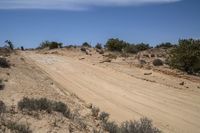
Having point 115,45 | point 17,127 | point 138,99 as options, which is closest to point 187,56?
point 138,99

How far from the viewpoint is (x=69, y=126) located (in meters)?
11.6

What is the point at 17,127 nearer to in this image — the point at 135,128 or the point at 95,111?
the point at 135,128

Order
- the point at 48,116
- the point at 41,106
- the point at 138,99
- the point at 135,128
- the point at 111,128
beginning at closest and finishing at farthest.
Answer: the point at 135,128 → the point at 111,128 → the point at 48,116 → the point at 41,106 → the point at 138,99

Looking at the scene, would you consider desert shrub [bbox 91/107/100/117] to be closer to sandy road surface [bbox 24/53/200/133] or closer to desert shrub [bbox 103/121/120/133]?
sandy road surface [bbox 24/53/200/133]

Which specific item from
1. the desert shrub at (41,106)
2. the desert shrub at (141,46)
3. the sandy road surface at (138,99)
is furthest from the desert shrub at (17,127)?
the desert shrub at (141,46)

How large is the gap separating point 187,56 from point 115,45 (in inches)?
1270

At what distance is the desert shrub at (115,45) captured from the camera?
212ft

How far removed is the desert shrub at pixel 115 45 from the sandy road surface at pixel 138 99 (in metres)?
37.0

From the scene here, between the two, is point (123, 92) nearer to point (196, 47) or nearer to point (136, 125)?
point (136, 125)

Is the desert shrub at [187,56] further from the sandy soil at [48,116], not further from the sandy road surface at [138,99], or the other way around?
the sandy soil at [48,116]


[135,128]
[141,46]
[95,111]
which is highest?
[135,128]

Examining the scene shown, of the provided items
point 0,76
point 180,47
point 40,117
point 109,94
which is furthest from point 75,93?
point 180,47

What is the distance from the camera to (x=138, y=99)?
18562 millimetres

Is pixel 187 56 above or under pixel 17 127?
under
